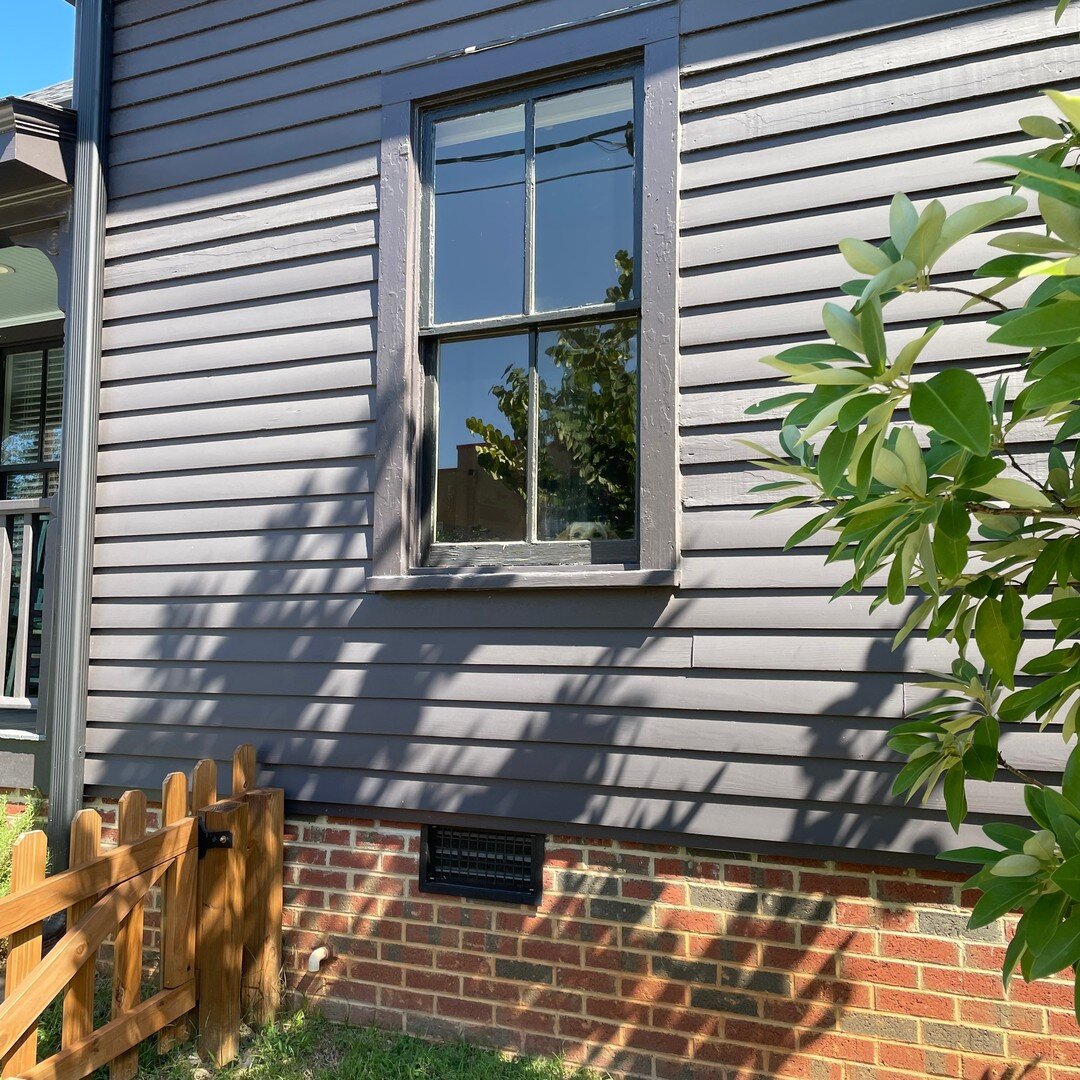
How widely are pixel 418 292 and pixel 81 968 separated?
2.53 metres

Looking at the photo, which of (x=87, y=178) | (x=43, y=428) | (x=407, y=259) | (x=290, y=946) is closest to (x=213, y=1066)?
(x=290, y=946)

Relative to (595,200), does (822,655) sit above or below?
below

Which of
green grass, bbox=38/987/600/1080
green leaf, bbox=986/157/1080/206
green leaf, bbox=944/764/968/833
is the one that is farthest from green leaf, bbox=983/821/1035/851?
green grass, bbox=38/987/600/1080

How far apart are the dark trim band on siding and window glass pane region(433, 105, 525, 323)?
1.62m

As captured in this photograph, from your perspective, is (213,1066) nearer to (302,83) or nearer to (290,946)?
(290,946)

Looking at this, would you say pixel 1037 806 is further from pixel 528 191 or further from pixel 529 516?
pixel 528 191

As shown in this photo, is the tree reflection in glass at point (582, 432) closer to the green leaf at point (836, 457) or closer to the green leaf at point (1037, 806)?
the green leaf at point (1037, 806)

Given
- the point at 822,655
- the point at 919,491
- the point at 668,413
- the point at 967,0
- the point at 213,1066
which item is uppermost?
the point at 967,0

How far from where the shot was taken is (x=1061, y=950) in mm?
1176

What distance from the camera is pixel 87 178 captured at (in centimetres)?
416

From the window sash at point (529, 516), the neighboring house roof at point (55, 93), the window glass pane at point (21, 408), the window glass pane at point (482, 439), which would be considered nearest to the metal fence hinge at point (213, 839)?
the window sash at point (529, 516)

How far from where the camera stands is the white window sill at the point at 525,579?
10.1ft

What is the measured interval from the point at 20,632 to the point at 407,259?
2.65m

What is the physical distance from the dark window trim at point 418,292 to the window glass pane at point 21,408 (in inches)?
141
